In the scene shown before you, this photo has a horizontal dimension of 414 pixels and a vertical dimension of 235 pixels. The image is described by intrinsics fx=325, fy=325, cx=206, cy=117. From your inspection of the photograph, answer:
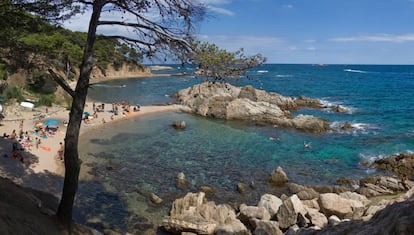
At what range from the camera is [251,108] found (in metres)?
46.3

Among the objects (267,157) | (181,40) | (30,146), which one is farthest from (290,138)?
(181,40)

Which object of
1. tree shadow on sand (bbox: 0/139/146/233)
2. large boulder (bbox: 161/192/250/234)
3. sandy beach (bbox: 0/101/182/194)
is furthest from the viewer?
sandy beach (bbox: 0/101/182/194)

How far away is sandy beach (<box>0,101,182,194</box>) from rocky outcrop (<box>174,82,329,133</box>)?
11172 mm

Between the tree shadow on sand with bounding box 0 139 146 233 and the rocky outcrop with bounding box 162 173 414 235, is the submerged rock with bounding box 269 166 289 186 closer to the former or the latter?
the rocky outcrop with bounding box 162 173 414 235

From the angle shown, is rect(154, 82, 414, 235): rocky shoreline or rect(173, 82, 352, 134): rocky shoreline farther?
rect(173, 82, 352, 134): rocky shoreline

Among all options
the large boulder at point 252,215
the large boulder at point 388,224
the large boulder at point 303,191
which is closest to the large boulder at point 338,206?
the large boulder at point 303,191

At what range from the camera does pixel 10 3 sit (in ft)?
36.7

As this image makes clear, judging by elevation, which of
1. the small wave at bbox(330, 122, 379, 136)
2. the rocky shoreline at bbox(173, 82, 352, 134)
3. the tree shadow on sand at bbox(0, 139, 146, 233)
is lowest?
the tree shadow on sand at bbox(0, 139, 146, 233)

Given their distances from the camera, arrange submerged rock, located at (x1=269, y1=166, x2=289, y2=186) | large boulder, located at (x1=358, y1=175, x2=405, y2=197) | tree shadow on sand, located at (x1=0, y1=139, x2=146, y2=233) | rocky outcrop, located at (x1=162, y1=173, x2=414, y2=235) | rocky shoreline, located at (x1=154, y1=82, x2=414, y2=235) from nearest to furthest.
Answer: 1. rocky shoreline, located at (x1=154, y1=82, x2=414, y2=235)
2. rocky outcrop, located at (x1=162, y1=173, x2=414, y2=235)
3. tree shadow on sand, located at (x1=0, y1=139, x2=146, y2=233)
4. large boulder, located at (x1=358, y1=175, x2=405, y2=197)
5. submerged rock, located at (x1=269, y1=166, x2=289, y2=186)

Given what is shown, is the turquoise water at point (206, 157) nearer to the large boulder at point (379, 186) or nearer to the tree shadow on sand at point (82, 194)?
the tree shadow on sand at point (82, 194)

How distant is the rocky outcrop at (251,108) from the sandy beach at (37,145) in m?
11.2

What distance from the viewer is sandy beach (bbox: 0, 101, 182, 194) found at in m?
21.6

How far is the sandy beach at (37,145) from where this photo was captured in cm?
2159

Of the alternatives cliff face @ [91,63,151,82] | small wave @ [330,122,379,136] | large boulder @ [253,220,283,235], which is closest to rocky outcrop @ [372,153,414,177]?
small wave @ [330,122,379,136]
